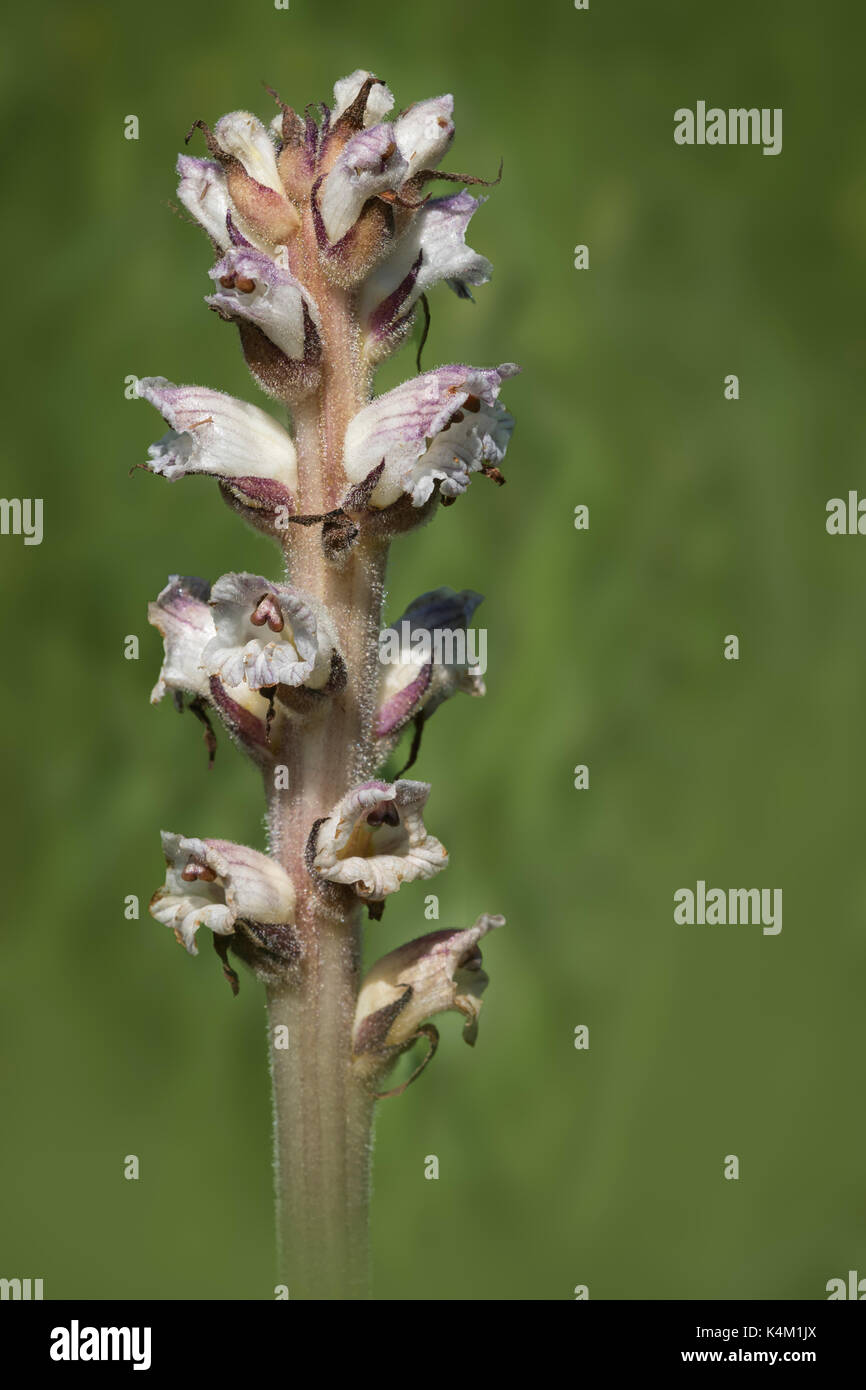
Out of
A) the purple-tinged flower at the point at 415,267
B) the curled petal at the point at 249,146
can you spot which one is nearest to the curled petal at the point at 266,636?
the purple-tinged flower at the point at 415,267

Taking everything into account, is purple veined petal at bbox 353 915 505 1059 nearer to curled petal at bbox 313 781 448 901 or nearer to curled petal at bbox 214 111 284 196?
curled petal at bbox 313 781 448 901

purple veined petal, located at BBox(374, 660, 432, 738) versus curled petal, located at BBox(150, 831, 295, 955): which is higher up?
purple veined petal, located at BBox(374, 660, 432, 738)

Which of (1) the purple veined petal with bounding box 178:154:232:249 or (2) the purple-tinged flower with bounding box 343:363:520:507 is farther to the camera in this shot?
(1) the purple veined petal with bounding box 178:154:232:249

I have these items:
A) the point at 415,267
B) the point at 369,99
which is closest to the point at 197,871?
the point at 415,267

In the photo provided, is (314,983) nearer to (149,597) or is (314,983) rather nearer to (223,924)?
(223,924)

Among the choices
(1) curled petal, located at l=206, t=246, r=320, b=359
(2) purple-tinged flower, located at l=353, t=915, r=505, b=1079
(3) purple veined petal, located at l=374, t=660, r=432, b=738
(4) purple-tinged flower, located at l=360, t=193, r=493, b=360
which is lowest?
(2) purple-tinged flower, located at l=353, t=915, r=505, b=1079

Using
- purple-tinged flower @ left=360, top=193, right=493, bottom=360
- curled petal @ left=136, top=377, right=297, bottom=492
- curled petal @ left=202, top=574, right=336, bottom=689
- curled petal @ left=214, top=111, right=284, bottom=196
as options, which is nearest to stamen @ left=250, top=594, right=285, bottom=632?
curled petal @ left=202, top=574, right=336, bottom=689

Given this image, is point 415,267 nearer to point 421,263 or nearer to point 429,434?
point 421,263
